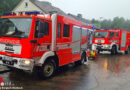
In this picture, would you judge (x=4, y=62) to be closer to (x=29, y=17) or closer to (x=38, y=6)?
(x=29, y=17)

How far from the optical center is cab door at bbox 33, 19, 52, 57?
5.09 meters

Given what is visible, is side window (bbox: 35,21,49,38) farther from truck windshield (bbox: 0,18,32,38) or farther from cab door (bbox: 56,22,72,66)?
cab door (bbox: 56,22,72,66)

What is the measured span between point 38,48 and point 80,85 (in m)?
2.19

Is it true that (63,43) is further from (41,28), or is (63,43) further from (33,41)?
(33,41)

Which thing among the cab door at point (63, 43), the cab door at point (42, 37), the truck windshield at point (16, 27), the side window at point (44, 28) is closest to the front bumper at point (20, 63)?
the cab door at point (42, 37)

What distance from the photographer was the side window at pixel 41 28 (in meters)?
5.08

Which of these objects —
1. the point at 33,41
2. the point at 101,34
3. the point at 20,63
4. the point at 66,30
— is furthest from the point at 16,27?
the point at 101,34

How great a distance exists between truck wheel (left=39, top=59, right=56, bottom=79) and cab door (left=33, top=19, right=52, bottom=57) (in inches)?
21.7

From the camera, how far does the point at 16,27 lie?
516 centimetres

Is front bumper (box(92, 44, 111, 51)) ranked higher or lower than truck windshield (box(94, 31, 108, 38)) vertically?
lower

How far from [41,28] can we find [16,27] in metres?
0.95

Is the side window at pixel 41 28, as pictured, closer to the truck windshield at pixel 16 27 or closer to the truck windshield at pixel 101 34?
the truck windshield at pixel 16 27

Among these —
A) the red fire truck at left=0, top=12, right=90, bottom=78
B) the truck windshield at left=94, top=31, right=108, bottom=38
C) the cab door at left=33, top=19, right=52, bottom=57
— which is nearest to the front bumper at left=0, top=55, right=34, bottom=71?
the red fire truck at left=0, top=12, right=90, bottom=78

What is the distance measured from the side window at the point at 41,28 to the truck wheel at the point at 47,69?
50.7 inches
